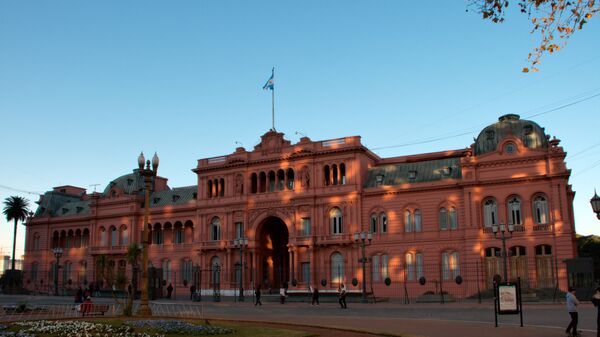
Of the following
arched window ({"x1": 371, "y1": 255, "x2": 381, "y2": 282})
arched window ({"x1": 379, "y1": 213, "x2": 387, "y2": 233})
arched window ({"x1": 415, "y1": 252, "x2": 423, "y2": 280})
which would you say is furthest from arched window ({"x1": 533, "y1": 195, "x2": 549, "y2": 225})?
arched window ({"x1": 371, "y1": 255, "x2": 381, "y2": 282})

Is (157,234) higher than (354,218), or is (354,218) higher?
(354,218)

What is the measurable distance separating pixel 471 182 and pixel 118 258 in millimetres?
44661

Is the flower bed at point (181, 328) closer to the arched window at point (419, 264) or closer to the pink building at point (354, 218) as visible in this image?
the pink building at point (354, 218)

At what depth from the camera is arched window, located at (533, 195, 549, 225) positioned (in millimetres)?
51406

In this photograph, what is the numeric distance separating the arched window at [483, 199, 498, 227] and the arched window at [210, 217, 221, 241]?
28743 mm

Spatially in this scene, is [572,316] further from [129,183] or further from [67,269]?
[67,269]

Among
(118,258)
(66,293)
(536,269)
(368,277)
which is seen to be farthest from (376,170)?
(66,293)

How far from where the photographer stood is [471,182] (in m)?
54.1

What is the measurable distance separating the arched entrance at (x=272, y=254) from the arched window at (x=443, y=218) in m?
18.0

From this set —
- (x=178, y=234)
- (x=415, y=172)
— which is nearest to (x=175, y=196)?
(x=178, y=234)

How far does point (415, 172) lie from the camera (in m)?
59.1

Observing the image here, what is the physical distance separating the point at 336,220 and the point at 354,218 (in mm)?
2404

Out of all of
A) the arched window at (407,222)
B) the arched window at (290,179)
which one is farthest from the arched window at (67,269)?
the arched window at (407,222)

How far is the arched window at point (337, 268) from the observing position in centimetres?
5956
